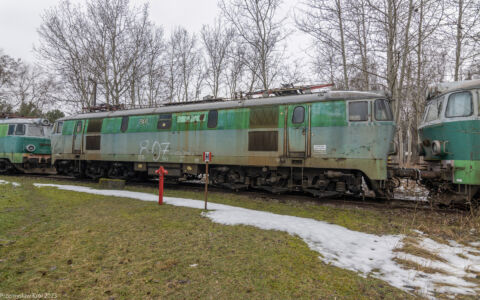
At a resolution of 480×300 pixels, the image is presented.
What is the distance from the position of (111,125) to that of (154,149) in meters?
3.09

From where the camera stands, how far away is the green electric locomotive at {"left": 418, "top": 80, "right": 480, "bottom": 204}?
6.54m

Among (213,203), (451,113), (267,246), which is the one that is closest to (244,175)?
(213,203)

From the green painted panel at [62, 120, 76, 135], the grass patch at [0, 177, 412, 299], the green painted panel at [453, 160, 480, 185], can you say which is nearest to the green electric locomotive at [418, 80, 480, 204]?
the green painted panel at [453, 160, 480, 185]

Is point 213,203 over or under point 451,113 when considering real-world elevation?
under

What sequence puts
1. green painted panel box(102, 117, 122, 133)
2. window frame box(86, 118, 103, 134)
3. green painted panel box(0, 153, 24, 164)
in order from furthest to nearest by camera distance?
green painted panel box(0, 153, 24, 164), window frame box(86, 118, 103, 134), green painted panel box(102, 117, 122, 133)

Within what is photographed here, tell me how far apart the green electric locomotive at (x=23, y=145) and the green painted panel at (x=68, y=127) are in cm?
405

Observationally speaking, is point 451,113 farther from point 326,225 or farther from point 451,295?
point 451,295

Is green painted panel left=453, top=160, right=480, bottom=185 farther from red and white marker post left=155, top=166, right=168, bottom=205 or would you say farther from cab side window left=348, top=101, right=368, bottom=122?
red and white marker post left=155, top=166, right=168, bottom=205

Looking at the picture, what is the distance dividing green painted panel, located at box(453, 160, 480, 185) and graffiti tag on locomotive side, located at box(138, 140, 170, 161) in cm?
975

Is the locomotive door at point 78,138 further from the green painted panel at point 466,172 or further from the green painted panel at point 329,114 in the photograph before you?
the green painted panel at point 466,172

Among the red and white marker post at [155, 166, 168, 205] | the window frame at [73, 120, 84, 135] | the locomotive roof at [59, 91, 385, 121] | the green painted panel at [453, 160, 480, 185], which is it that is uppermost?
the locomotive roof at [59, 91, 385, 121]

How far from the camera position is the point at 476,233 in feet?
17.8

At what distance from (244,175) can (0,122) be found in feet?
57.2

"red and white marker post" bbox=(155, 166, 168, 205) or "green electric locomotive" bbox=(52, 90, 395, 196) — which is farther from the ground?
"green electric locomotive" bbox=(52, 90, 395, 196)
